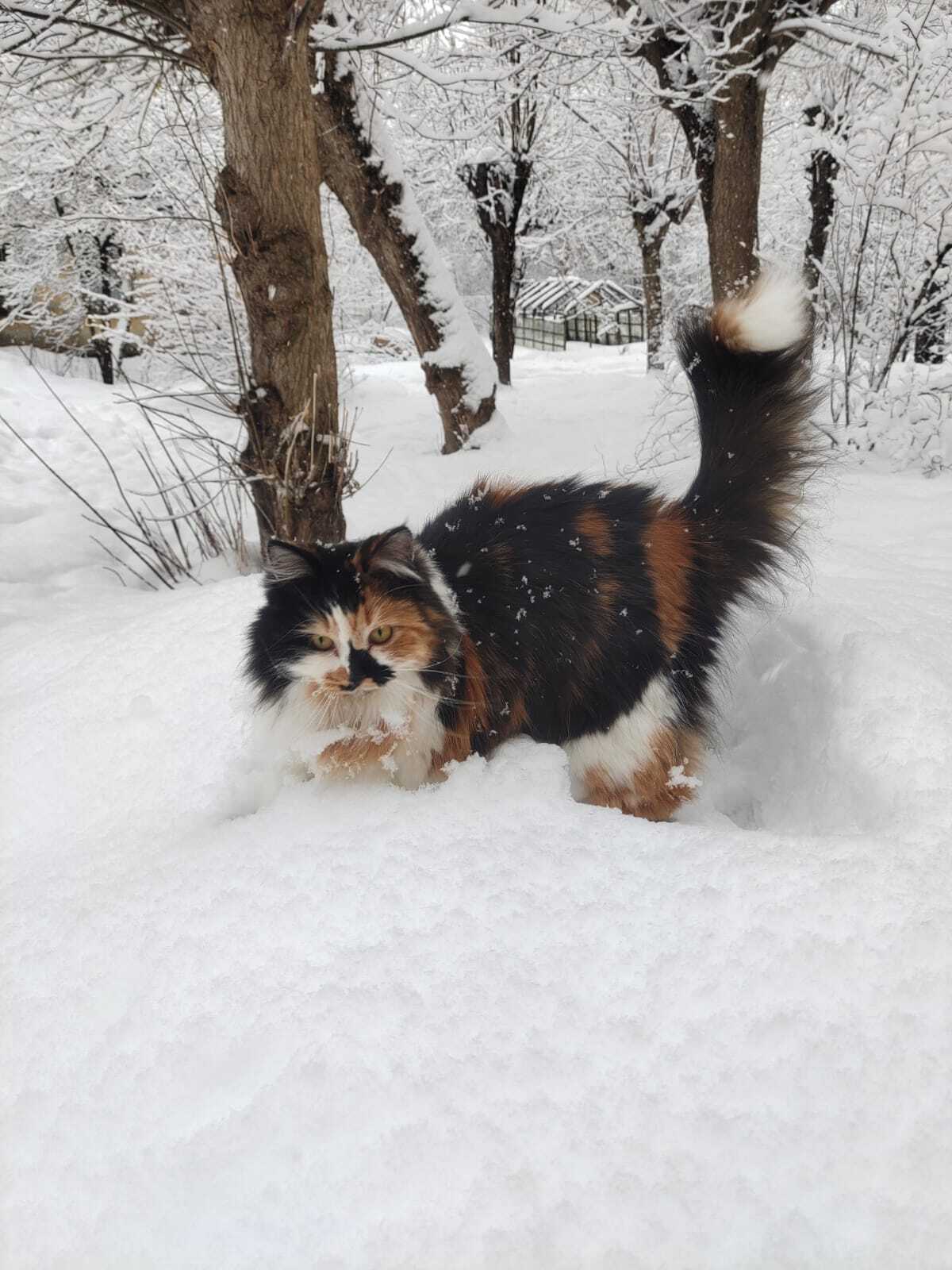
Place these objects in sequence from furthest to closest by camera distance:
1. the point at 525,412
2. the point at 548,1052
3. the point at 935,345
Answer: the point at 525,412 → the point at 935,345 → the point at 548,1052

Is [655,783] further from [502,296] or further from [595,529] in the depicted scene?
[502,296]

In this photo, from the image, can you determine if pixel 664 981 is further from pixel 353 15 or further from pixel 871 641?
pixel 353 15

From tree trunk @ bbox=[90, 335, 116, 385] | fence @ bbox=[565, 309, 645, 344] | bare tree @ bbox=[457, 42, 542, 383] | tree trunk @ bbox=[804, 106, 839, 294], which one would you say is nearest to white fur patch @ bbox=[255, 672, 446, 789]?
tree trunk @ bbox=[804, 106, 839, 294]

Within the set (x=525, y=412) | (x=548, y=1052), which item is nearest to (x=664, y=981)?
(x=548, y=1052)

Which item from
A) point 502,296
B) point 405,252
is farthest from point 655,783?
point 502,296

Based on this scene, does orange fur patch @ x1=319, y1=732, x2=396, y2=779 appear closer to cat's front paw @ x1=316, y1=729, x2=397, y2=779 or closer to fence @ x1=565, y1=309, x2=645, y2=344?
cat's front paw @ x1=316, y1=729, x2=397, y2=779

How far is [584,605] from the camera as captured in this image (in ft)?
6.04

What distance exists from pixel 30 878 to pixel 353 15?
16.9ft

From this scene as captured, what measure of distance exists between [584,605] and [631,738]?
34 cm

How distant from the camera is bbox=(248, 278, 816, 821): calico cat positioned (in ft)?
5.50

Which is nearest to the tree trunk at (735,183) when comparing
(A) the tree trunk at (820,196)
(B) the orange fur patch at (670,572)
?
(A) the tree trunk at (820,196)

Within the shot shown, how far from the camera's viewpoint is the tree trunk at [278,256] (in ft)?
8.20

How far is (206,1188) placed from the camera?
96 centimetres

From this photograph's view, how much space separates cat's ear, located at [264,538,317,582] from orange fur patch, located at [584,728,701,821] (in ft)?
2.76
